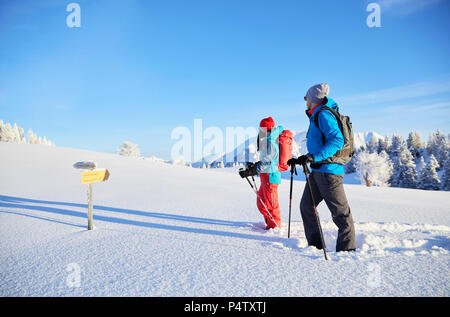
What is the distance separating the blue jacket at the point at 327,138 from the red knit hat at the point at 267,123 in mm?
1138

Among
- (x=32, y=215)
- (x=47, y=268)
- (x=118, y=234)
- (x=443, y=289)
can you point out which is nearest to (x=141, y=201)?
(x=32, y=215)

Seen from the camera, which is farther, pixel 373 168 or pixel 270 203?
pixel 373 168

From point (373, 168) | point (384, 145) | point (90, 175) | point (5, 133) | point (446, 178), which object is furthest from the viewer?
point (5, 133)

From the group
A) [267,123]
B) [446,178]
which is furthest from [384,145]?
[267,123]

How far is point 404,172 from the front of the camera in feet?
131

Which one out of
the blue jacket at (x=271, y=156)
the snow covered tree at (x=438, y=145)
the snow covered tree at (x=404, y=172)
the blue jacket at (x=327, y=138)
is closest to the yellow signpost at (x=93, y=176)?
the blue jacket at (x=271, y=156)

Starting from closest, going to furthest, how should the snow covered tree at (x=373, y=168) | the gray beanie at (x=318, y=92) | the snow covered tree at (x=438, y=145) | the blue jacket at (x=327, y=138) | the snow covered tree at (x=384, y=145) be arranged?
the blue jacket at (x=327, y=138) → the gray beanie at (x=318, y=92) → the snow covered tree at (x=373, y=168) → the snow covered tree at (x=438, y=145) → the snow covered tree at (x=384, y=145)

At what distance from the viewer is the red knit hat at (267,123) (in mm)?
4081

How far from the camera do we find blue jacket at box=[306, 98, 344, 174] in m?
2.63

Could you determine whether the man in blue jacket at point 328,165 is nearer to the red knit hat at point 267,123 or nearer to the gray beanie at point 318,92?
the gray beanie at point 318,92

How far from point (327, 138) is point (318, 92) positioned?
0.65 meters

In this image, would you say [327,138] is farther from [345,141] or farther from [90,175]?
[90,175]

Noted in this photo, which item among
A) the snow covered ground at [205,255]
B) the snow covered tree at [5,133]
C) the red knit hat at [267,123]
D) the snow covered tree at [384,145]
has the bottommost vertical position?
the snow covered ground at [205,255]

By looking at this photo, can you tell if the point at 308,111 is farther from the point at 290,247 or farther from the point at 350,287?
the point at 350,287
